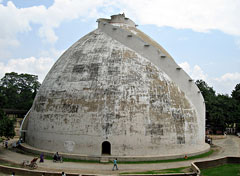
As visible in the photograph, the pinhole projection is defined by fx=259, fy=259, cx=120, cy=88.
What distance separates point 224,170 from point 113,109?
9.24m

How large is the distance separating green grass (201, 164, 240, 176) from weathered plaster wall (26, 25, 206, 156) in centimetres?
350

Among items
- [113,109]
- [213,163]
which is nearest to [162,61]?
[113,109]

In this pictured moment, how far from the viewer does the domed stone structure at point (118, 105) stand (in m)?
20.5

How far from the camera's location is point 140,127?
67.1ft

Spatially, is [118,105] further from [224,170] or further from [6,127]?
[6,127]

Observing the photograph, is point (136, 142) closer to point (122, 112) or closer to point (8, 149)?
point (122, 112)

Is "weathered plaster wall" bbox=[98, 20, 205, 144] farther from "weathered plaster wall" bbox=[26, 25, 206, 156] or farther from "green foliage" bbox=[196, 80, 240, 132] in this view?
"green foliage" bbox=[196, 80, 240, 132]

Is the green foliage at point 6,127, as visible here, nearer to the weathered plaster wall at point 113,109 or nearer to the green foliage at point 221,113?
the weathered plaster wall at point 113,109

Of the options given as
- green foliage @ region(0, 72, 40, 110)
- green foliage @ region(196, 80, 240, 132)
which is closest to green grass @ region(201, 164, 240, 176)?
green foliage @ region(196, 80, 240, 132)

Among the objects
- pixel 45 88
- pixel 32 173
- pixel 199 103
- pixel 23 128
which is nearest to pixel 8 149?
pixel 23 128

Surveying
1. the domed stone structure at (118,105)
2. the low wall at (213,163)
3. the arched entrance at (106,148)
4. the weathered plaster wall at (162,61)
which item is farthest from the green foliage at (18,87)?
the low wall at (213,163)

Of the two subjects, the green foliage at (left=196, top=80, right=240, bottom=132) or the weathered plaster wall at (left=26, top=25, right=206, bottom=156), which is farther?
the green foliage at (left=196, top=80, right=240, bottom=132)

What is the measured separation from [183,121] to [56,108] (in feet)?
36.3

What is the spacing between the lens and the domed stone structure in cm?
2045
